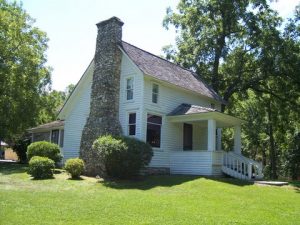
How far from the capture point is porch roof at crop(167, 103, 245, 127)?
821 inches

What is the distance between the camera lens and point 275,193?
51.7 ft

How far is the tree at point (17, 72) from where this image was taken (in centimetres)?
3225

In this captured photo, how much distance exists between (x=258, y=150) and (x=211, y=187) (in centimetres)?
4239

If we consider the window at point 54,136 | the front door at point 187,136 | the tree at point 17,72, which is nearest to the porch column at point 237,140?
the front door at point 187,136

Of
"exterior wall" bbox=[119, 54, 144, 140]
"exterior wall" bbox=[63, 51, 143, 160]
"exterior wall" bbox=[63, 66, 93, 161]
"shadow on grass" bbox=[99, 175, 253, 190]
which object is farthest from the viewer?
"exterior wall" bbox=[63, 66, 93, 161]

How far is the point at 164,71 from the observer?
953 inches

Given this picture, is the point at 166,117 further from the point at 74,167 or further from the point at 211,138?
the point at 74,167

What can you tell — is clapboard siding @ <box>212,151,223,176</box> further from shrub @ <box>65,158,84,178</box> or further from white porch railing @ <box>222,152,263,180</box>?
shrub @ <box>65,158,84,178</box>

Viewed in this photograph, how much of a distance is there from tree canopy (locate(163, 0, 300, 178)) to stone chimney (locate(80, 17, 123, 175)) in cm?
1187

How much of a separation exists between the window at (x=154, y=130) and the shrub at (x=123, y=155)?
263 cm

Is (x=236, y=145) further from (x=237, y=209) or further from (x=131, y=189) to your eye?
(x=237, y=209)

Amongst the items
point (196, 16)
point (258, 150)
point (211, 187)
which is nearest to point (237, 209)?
point (211, 187)

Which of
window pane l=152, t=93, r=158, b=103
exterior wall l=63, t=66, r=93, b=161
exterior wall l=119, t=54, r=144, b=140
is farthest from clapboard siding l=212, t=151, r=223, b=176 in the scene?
exterior wall l=63, t=66, r=93, b=161

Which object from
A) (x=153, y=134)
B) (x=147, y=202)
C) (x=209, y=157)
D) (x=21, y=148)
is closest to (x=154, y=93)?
(x=153, y=134)
